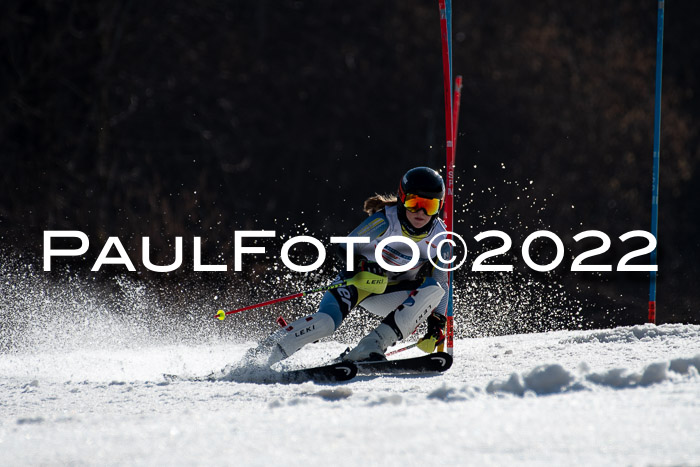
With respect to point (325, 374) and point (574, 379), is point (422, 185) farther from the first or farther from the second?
point (574, 379)

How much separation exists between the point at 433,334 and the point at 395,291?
0.33 m

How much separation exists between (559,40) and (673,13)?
3336mm

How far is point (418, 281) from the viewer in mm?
5453

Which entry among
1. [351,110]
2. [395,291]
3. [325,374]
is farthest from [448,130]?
[351,110]

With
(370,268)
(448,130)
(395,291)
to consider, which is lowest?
(395,291)

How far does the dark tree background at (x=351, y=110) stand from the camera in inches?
710

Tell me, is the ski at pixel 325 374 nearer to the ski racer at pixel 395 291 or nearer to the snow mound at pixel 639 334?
the ski racer at pixel 395 291

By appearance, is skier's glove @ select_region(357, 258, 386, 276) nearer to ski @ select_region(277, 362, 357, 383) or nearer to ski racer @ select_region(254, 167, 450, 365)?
ski racer @ select_region(254, 167, 450, 365)

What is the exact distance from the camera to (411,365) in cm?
497

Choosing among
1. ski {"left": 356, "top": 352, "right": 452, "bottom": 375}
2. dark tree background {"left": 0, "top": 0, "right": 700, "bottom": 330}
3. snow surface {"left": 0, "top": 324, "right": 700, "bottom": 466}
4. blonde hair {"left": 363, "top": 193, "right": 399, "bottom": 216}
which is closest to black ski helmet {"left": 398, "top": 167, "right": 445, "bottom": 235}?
blonde hair {"left": 363, "top": 193, "right": 399, "bottom": 216}

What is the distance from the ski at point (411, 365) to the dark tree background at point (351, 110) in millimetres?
10675

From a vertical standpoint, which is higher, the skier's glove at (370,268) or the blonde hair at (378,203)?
the blonde hair at (378,203)

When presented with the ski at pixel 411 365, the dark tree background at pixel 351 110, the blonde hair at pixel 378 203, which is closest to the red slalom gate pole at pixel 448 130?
the blonde hair at pixel 378 203

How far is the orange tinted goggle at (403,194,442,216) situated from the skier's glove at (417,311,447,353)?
2.07 ft
